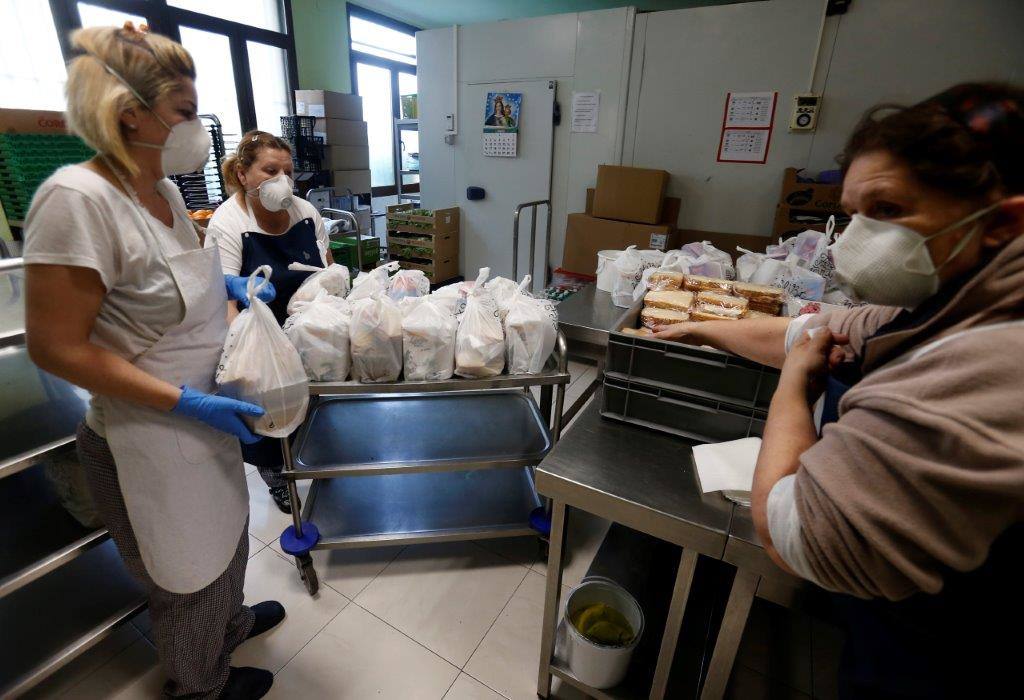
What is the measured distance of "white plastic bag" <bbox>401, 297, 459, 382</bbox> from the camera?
1363mm

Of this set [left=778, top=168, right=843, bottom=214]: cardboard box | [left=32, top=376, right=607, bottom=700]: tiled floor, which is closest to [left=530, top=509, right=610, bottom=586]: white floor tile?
[left=32, top=376, right=607, bottom=700]: tiled floor

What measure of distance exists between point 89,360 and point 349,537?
1096 mm

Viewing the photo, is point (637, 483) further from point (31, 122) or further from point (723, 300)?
point (31, 122)

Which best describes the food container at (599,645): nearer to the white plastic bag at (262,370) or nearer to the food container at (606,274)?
the white plastic bag at (262,370)

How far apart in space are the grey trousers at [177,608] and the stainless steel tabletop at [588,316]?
1208mm

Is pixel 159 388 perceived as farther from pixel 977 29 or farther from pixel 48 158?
pixel 977 29

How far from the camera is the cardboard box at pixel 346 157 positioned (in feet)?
15.2

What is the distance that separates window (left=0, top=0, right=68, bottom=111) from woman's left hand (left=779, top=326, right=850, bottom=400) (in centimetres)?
435

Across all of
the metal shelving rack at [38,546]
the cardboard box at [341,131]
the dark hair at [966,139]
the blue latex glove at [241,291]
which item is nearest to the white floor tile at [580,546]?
the blue latex glove at [241,291]

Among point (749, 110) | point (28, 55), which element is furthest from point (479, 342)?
point (28, 55)

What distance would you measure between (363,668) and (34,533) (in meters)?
0.98

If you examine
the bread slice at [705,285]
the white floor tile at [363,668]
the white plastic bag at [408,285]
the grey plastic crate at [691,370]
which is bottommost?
the white floor tile at [363,668]

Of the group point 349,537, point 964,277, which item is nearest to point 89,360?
point 349,537

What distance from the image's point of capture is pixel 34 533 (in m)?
1.29
